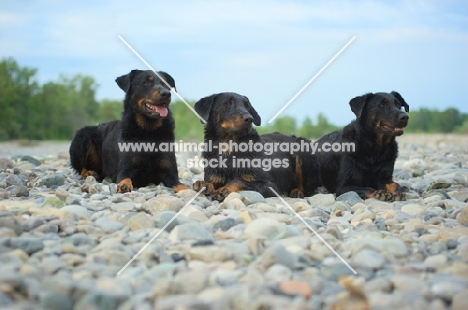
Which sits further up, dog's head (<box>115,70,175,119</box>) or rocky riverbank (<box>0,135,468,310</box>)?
dog's head (<box>115,70,175,119</box>)

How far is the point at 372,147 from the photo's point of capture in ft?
31.4

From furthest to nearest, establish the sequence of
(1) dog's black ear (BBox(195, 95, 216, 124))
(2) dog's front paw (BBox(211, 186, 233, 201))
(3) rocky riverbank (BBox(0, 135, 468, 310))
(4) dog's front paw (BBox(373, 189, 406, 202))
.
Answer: (4) dog's front paw (BBox(373, 189, 406, 202)) → (1) dog's black ear (BBox(195, 95, 216, 124)) → (2) dog's front paw (BBox(211, 186, 233, 201)) → (3) rocky riverbank (BBox(0, 135, 468, 310))

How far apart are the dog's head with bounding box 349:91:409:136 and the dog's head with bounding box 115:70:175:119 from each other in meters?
3.00

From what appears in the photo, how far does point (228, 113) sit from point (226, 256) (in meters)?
3.74

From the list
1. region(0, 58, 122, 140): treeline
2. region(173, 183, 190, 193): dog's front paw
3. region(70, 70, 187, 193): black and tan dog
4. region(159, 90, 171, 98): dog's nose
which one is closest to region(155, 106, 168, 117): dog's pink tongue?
region(70, 70, 187, 193): black and tan dog

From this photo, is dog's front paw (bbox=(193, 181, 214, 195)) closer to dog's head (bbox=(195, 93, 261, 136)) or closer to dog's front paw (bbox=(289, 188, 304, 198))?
dog's head (bbox=(195, 93, 261, 136))

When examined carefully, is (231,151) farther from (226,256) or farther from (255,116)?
(226,256)

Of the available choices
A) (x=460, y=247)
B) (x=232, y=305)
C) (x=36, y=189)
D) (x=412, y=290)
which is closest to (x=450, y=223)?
(x=460, y=247)

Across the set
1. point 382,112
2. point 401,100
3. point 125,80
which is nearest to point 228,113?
point 125,80

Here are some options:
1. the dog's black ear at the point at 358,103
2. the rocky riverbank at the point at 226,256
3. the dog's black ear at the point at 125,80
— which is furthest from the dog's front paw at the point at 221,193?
the dog's black ear at the point at 358,103

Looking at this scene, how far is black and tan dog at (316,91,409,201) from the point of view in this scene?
363 inches

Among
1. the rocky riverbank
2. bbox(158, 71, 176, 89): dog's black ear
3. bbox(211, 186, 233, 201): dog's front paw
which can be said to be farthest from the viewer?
bbox(158, 71, 176, 89): dog's black ear

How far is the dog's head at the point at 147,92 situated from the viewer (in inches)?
358

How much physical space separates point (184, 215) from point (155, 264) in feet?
5.04
